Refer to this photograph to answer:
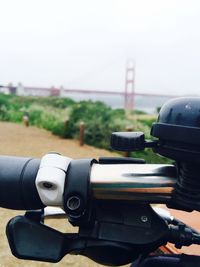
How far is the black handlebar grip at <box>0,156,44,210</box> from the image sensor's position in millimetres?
646

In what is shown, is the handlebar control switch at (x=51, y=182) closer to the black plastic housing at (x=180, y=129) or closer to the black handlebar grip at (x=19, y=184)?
the black handlebar grip at (x=19, y=184)

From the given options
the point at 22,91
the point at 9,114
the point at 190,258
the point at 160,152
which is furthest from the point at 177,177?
the point at 22,91

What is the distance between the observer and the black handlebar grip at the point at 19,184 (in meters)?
0.65

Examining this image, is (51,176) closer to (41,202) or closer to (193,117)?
(41,202)

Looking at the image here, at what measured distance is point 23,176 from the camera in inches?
25.5

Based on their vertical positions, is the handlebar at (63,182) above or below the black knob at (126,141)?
below

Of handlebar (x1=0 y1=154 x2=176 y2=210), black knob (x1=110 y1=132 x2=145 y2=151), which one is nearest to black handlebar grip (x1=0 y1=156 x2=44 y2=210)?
handlebar (x1=0 y1=154 x2=176 y2=210)

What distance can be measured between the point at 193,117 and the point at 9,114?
1655 centimetres

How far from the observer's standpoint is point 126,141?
64 cm

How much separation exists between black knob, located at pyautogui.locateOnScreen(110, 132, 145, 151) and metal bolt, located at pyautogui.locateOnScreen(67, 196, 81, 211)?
0.11 m

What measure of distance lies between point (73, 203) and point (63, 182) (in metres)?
0.04

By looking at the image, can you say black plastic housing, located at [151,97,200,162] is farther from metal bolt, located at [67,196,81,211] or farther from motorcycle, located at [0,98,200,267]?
metal bolt, located at [67,196,81,211]

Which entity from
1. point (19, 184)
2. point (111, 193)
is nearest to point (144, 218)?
point (111, 193)

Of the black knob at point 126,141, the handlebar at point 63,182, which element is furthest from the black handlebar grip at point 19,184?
the black knob at point 126,141
